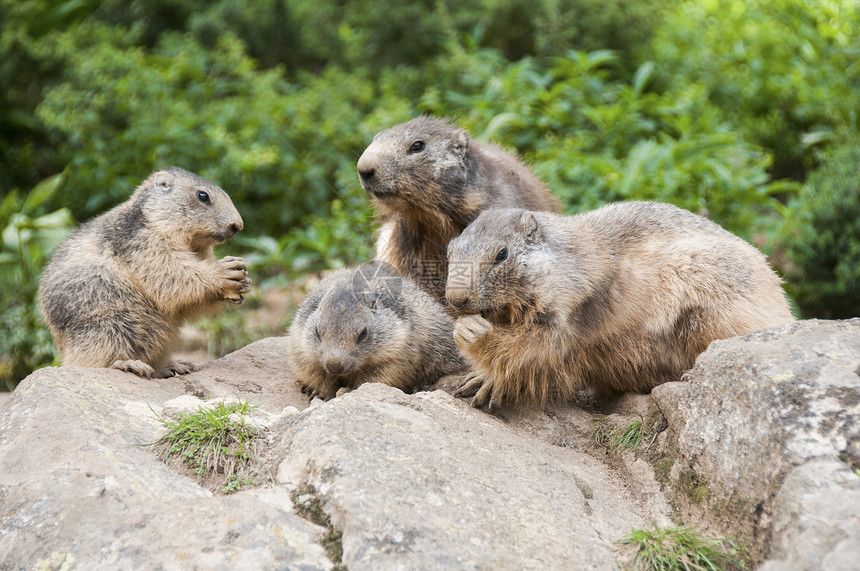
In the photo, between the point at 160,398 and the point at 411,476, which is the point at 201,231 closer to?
the point at 160,398

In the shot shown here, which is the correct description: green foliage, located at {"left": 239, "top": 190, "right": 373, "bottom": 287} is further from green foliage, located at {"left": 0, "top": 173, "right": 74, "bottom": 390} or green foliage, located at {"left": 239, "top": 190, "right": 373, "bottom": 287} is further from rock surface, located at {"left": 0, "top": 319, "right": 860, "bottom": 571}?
rock surface, located at {"left": 0, "top": 319, "right": 860, "bottom": 571}

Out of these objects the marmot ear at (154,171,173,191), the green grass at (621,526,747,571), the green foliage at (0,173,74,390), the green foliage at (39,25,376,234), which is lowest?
the green foliage at (0,173,74,390)

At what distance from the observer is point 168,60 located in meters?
12.6

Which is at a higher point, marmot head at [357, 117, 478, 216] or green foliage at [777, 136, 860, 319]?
marmot head at [357, 117, 478, 216]

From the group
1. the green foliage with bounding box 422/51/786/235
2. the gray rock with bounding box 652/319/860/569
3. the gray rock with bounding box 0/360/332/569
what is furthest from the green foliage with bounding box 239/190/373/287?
the gray rock with bounding box 652/319/860/569

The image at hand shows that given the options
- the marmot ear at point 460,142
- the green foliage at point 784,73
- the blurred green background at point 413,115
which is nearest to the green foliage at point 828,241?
the blurred green background at point 413,115

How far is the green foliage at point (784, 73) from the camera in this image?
1189cm

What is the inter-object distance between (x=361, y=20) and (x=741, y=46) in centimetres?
677

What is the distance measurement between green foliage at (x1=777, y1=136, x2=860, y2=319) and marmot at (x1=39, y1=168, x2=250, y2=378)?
6.73 m

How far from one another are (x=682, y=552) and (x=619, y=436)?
3.73ft

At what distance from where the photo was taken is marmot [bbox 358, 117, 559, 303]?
5.84 metres

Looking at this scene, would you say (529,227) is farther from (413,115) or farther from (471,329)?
(413,115)

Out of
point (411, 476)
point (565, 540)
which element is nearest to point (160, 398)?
point (411, 476)

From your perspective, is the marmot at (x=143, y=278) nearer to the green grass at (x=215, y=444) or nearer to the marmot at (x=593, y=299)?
the green grass at (x=215, y=444)
